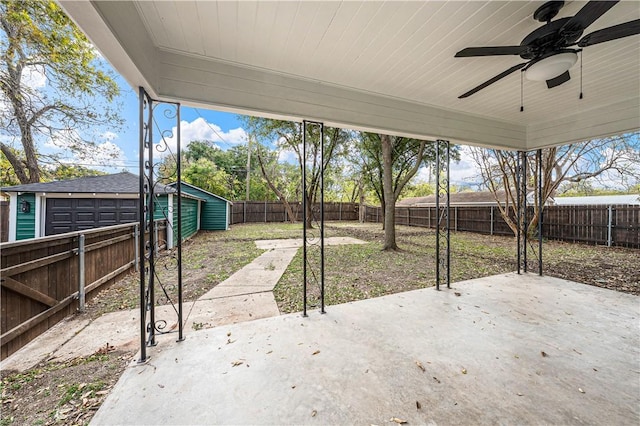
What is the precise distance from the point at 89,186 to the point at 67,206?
64 centimetres

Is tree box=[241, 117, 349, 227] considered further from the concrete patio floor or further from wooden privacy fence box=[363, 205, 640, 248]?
wooden privacy fence box=[363, 205, 640, 248]

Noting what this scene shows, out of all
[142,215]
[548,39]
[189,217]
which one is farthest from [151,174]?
[189,217]

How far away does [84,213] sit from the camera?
5871mm

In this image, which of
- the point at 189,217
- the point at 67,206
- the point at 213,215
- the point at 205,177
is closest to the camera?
the point at 67,206

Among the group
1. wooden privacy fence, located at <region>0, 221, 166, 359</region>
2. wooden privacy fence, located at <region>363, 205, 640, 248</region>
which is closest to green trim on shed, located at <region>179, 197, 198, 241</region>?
wooden privacy fence, located at <region>0, 221, 166, 359</region>

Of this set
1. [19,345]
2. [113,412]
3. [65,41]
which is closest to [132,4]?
[113,412]

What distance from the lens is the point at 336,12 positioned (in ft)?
5.19

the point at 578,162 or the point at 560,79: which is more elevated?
the point at 578,162

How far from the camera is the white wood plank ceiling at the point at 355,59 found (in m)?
1.54

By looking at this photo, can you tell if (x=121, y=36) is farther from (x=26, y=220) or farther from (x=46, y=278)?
(x=26, y=220)

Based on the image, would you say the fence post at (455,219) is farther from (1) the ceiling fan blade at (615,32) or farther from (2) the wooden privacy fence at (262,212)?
(1) the ceiling fan blade at (615,32)

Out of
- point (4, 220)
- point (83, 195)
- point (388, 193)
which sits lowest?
point (4, 220)

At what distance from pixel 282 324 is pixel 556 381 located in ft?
6.95

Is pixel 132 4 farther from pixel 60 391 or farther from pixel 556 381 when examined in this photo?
pixel 556 381
